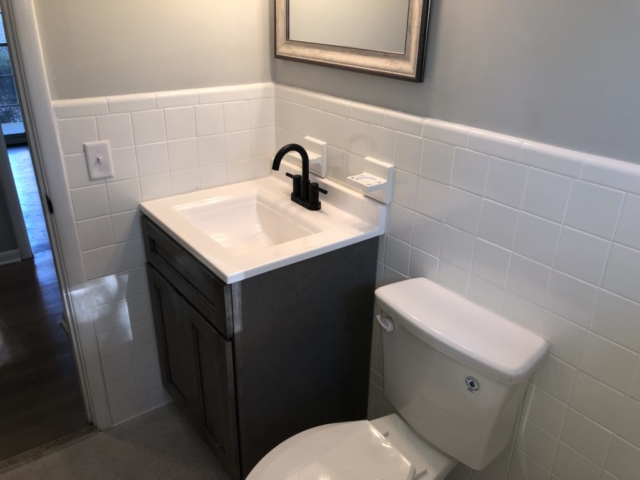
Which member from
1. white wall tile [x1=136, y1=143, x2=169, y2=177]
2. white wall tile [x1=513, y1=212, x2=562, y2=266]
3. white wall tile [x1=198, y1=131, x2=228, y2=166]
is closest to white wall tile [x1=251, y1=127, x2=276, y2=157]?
white wall tile [x1=198, y1=131, x2=228, y2=166]

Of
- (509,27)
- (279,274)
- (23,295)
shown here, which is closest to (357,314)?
(279,274)

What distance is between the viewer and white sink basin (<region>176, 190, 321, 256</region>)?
5.63 ft

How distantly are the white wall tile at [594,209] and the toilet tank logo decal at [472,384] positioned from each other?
0.42 meters

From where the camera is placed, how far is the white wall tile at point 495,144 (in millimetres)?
1179

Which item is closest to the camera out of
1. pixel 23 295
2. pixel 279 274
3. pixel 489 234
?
pixel 489 234

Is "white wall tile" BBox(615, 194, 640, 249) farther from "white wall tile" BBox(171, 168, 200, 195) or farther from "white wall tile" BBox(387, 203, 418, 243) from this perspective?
"white wall tile" BBox(171, 168, 200, 195)

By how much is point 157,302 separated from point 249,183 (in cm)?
55

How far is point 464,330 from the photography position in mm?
1246

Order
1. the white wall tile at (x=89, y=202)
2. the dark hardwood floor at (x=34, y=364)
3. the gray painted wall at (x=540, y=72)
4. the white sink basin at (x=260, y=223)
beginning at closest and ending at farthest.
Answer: the gray painted wall at (x=540, y=72) → the white sink basin at (x=260, y=223) → the white wall tile at (x=89, y=202) → the dark hardwood floor at (x=34, y=364)

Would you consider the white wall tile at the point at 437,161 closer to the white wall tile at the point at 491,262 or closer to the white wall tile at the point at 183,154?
the white wall tile at the point at 491,262

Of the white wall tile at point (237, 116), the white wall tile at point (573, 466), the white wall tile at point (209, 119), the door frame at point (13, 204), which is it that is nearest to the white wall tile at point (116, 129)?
the white wall tile at point (209, 119)

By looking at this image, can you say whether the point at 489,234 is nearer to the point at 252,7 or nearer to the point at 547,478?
the point at 547,478

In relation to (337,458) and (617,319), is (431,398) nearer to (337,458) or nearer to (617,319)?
(337,458)

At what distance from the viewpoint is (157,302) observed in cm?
183
